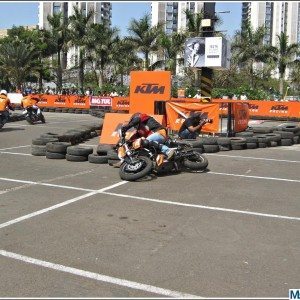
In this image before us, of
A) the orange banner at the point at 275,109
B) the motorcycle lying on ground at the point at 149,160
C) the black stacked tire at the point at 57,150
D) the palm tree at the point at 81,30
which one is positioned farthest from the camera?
the palm tree at the point at 81,30

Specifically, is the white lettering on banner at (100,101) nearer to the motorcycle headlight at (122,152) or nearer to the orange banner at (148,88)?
the orange banner at (148,88)

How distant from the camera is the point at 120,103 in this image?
108 ft

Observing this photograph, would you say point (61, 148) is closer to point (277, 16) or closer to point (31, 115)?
point (31, 115)

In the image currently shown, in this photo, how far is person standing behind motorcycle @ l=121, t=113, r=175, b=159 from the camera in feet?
31.5

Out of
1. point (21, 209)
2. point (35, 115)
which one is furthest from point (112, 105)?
point (21, 209)

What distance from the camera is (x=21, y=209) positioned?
22.6 feet

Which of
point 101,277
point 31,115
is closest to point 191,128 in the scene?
point 101,277

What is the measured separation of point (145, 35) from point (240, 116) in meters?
31.2

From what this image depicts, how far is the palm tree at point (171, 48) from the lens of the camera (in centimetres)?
4681

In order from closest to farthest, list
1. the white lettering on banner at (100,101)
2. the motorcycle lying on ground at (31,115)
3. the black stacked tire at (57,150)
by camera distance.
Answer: the black stacked tire at (57,150)
the motorcycle lying on ground at (31,115)
the white lettering on banner at (100,101)

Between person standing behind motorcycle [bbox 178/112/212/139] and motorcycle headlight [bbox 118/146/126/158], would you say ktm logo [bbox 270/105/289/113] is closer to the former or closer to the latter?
person standing behind motorcycle [bbox 178/112/212/139]

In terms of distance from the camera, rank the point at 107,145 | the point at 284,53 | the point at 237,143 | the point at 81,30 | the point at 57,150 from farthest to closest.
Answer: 1. the point at 284,53
2. the point at 81,30
3. the point at 237,143
4. the point at 107,145
5. the point at 57,150

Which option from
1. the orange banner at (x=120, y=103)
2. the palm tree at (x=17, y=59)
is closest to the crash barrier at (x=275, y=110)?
the orange banner at (x=120, y=103)

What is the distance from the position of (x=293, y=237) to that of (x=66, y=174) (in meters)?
5.51
